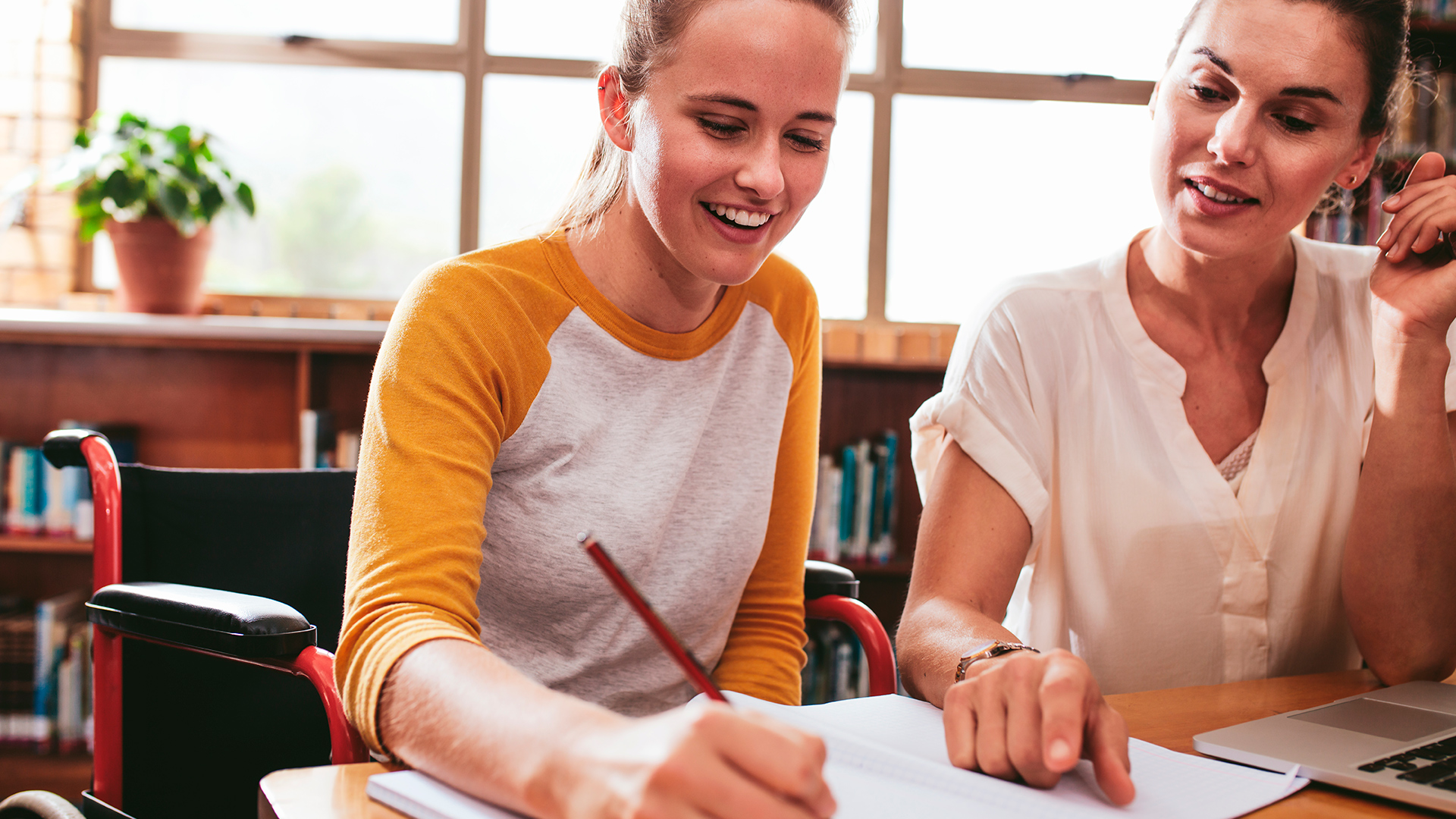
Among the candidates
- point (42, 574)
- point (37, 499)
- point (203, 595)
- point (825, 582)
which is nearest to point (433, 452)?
point (203, 595)

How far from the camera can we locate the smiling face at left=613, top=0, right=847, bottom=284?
35.4 inches

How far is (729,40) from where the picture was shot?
2.94 ft

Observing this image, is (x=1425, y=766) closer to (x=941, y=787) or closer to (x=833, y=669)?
(x=941, y=787)

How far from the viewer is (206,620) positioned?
92cm

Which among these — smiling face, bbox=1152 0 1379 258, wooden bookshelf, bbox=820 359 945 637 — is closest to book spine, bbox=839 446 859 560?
wooden bookshelf, bbox=820 359 945 637

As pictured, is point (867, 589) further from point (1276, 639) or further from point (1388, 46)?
point (1388, 46)

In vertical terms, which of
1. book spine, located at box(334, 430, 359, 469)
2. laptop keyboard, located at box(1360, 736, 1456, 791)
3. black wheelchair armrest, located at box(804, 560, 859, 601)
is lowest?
book spine, located at box(334, 430, 359, 469)

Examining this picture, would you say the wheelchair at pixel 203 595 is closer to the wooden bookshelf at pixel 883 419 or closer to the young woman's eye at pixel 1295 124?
the young woman's eye at pixel 1295 124

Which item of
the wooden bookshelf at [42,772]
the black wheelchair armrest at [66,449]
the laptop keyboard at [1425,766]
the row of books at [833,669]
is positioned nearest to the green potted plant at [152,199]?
the wooden bookshelf at [42,772]

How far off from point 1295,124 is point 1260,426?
320mm

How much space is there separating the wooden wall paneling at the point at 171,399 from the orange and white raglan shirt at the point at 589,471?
1.95 m

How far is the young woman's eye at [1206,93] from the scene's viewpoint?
3.43ft

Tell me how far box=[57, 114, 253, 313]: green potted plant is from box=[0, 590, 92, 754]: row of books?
32.3 inches

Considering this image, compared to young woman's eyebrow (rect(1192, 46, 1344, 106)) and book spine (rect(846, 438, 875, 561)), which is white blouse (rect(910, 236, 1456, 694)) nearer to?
young woman's eyebrow (rect(1192, 46, 1344, 106))
